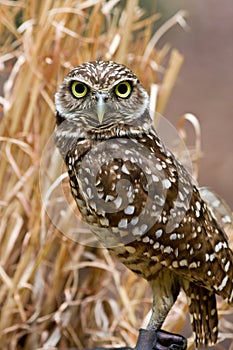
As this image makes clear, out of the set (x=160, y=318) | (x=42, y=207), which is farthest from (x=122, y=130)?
(x=42, y=207)

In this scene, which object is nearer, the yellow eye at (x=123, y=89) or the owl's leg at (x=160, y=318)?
the yellow eye at (x=123, y=89)

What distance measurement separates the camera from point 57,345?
1973mm

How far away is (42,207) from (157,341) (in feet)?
1.93

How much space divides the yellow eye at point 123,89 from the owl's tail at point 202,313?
0.40 meters

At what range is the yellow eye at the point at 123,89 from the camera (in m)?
1.18

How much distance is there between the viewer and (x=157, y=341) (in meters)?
1.38

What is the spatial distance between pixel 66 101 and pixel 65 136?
2.8 inches

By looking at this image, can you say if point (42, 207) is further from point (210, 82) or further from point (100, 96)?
point (210, 82)

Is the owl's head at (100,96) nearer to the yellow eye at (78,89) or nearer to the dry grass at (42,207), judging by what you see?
the yellow eye at (78,89)

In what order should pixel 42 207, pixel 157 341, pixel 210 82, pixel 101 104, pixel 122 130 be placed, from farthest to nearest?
1. pixel 210 82
2. pixel 42 207
3. pixel 157 341
4. pixel 122 130
5. pixel 101 104

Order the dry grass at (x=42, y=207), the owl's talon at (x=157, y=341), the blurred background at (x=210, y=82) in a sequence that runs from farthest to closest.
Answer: the blurred background at (x=210, y=82) → the dry grass at (x=42, y=207) → the owl's talon at (x=157, y=341)

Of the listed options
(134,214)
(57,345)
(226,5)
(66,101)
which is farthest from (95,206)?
(226,5)

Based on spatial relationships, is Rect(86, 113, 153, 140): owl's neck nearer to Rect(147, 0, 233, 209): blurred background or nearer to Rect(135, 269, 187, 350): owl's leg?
Rect(135, 269, 187, 350): owl's leg

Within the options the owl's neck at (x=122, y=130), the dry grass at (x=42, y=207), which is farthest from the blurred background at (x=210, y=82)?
the owl's neck at (x=122, y=130)
